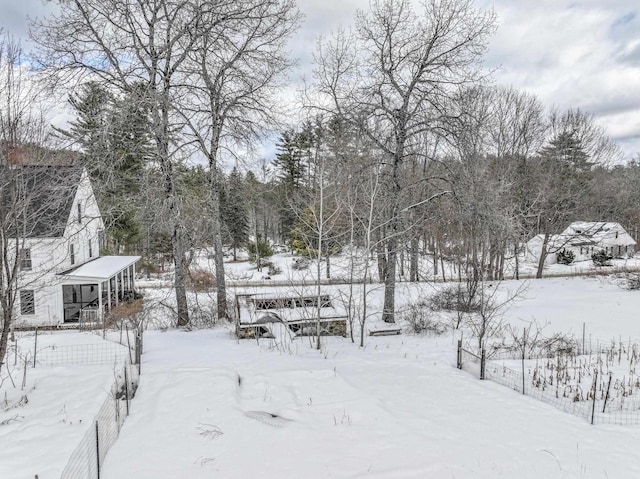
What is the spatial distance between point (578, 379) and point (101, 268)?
63.3ft

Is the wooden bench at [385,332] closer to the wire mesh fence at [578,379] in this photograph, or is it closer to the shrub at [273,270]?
the wire mesh fence at [578,379]

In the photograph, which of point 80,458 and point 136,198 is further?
point 136,198

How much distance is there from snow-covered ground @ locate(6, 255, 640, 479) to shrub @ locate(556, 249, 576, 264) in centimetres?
3131

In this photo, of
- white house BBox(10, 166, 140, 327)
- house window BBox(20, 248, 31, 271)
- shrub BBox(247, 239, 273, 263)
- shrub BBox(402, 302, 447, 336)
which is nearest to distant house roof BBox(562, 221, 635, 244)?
shrub BBox(402, 302, 447, 336)

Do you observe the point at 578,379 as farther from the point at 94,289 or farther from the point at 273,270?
the point at 273,270

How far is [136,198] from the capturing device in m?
11.6

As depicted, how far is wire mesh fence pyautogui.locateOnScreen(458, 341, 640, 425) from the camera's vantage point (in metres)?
6.49

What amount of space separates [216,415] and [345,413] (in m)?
1.83

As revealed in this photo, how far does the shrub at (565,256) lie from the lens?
34.9 meters

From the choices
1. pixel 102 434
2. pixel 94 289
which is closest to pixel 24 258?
pixel 102 434

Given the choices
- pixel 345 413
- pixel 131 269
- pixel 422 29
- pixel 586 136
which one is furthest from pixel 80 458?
pixel 586 136

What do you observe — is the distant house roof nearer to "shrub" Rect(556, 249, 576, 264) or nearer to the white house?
"shrub" Rect(556, 249, 576, 264)

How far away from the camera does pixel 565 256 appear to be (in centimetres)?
3509

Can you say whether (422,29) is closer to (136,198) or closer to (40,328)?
(136,198)
